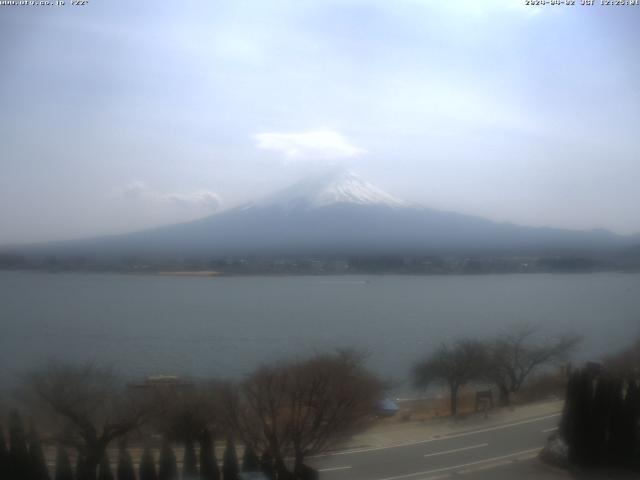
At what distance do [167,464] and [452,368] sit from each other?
2673 millimetres

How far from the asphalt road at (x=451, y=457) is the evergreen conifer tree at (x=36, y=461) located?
1926 millimetres

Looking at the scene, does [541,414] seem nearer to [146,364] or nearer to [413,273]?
[413,273]

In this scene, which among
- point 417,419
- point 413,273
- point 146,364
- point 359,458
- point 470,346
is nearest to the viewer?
point 359,458

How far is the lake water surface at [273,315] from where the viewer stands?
4809 mm

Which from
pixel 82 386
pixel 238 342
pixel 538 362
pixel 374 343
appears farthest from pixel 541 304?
pixel 82 386

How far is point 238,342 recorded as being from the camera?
5090 mm

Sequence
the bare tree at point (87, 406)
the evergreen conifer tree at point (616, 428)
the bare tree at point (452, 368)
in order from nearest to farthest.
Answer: the bare tree at point (87, 406)
the evergreen conifer tree at point (616, 428)
the bare tree at point (452, 368)

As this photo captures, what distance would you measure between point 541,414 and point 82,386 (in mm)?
4023

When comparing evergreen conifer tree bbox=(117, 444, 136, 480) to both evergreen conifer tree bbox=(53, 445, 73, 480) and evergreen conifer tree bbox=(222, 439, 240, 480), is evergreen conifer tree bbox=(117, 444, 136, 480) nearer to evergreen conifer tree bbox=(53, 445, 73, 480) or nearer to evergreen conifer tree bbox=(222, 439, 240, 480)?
evergreen conifer tree bbox=(53, 445, 73, 480)

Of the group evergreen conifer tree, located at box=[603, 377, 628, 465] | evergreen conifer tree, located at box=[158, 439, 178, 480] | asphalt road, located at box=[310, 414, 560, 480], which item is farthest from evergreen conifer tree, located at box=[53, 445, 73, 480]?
evergreen conifer tree, located at box=[603, 377, 628, 465]

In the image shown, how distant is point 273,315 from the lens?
5.43 m

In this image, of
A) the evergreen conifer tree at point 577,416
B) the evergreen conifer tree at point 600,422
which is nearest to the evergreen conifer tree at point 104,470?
the evergreen conifer tree at point 577,416

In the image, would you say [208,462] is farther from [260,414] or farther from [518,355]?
[518,355]

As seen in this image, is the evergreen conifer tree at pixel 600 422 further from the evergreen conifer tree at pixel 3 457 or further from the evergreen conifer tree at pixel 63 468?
the evergreen conifer tree at pixel 3 457
